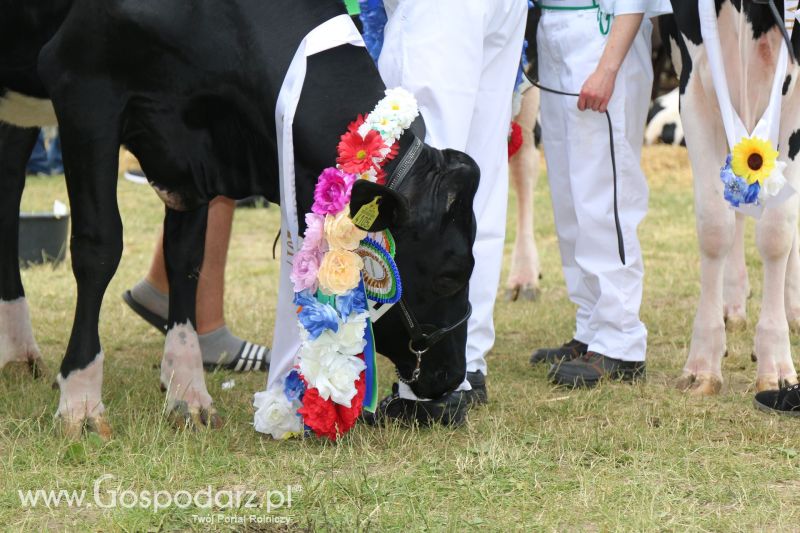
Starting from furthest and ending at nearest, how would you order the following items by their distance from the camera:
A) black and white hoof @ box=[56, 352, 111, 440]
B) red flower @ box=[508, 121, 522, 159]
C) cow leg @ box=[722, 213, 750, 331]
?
red flower @ box=[508, 121, 522, 159], cow leg @ box=[722, 213, 750, 331], black and white hoof @ box=[56, 352, 111, 440]

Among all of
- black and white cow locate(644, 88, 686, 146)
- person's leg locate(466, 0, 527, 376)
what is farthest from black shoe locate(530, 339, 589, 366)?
black and white cow locate(644, 88, 686, 146)

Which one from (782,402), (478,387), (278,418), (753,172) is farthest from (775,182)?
(278,418)

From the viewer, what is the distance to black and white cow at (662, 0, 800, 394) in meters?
4.26

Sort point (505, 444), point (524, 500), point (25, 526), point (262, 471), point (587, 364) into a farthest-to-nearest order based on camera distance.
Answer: point (587, 364) < point (505, 444) < point (262, 471) < point (524, 500) < point (25, 526)

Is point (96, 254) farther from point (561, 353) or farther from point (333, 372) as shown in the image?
point (561, 353)

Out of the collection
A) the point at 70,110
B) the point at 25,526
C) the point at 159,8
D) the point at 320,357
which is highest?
the point at 159,8

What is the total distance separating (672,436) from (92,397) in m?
1.95

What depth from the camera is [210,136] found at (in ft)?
12.6

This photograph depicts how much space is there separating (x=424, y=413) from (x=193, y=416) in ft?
2.68

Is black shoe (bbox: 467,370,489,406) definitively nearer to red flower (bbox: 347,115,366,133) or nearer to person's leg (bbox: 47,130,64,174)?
red flower (bbox: 347,115,366,133)

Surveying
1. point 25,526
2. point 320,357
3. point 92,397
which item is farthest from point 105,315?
point 25,526

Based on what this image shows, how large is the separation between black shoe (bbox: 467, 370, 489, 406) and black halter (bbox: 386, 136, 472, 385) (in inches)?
22.0

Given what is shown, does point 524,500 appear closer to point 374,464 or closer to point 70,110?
point 374,464

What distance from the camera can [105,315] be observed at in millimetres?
6188
